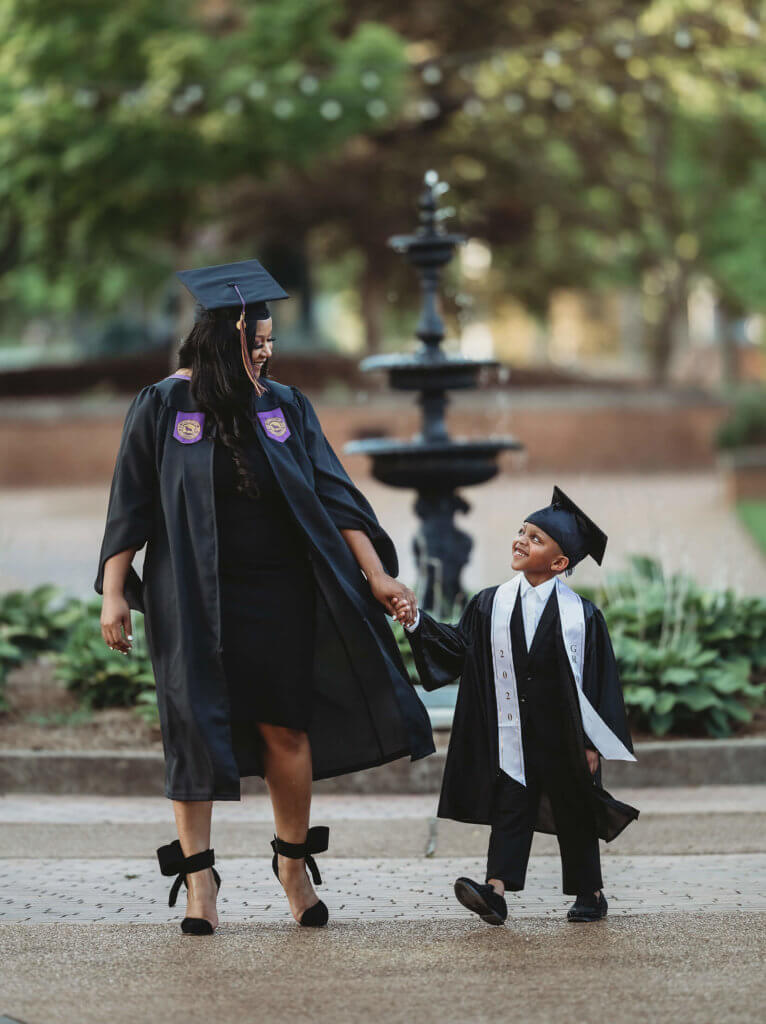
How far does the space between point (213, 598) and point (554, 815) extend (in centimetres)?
117

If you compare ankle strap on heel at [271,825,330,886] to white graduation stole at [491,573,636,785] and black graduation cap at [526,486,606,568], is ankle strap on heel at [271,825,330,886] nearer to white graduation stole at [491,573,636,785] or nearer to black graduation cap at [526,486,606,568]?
white graduation stole at [491,573,636,785]

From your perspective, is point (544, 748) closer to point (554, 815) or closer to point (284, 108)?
point (554, 815)

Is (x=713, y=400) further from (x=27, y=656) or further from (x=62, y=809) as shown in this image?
(x=62, y=809)

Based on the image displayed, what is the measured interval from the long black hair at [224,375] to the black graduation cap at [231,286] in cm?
5

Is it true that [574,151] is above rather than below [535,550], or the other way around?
above

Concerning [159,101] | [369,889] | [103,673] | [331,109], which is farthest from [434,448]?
[159,101]

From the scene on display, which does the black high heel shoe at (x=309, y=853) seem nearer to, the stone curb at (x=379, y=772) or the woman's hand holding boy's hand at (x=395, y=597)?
the woman's hand holding boy's hand at (x=395, y=597)

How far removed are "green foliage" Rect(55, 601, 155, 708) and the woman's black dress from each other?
330 centimetres

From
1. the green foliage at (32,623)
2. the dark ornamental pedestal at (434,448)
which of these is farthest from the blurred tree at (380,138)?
the green foliage at (32,623)

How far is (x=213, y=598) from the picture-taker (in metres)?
4.76

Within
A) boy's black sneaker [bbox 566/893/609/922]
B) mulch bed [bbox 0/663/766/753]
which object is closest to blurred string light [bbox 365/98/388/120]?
mulch bed [bbox 0/663/766/753]

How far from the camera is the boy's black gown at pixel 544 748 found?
4949 millimetres

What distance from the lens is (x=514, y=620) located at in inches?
198

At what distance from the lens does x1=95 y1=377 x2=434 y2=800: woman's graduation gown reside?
187 inches
